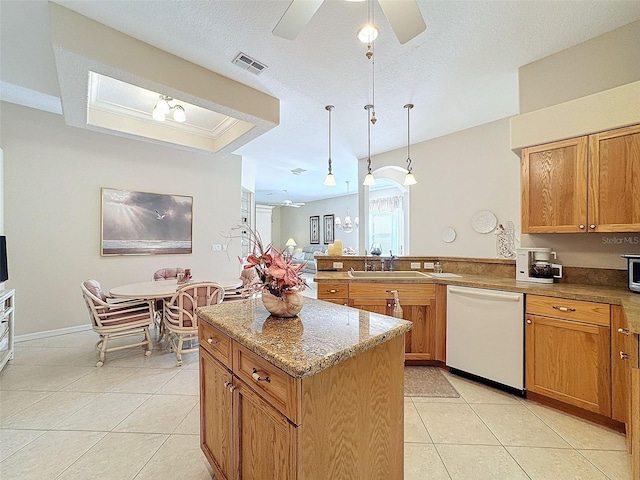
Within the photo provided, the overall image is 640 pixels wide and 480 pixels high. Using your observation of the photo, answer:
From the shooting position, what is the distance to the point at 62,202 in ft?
11.9

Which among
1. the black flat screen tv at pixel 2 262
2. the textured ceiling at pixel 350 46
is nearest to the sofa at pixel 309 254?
the textured ceiling at pixel 350 46

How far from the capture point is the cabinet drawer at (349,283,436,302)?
8.98 feet

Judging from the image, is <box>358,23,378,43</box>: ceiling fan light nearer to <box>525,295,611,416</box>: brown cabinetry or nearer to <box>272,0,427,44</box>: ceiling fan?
<box>272,0,427,44</box>: ceiling fan

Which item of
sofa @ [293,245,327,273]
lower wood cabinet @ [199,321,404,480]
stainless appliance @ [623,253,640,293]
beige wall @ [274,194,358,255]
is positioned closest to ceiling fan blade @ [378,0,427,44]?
lower wood cabinet @ [199,321,404,480]

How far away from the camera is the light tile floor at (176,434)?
1.55 m

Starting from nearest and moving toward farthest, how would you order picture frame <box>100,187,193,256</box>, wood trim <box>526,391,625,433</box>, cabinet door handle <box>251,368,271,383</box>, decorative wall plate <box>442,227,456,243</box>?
1. cabinet door handle <box>251,368,271,383</box>
2. wood trim <box>526,391,625,433</box>
3. picture frame <box>100,187,193,256</box>
4. decorative wall plate <box>442,227,456,243</box>

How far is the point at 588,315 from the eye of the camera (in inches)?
75.0

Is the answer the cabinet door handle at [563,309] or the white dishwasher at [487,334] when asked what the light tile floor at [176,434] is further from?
the cabinet door handle at [563,309]

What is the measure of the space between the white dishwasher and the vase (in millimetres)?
1822

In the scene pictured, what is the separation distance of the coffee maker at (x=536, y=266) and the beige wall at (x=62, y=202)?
4.63 metres

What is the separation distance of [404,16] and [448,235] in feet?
11.0

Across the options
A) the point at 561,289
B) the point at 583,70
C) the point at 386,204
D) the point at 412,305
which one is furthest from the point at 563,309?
the point at 386,204

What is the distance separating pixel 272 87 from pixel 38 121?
302cm

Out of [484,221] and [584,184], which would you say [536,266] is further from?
[484,221]
